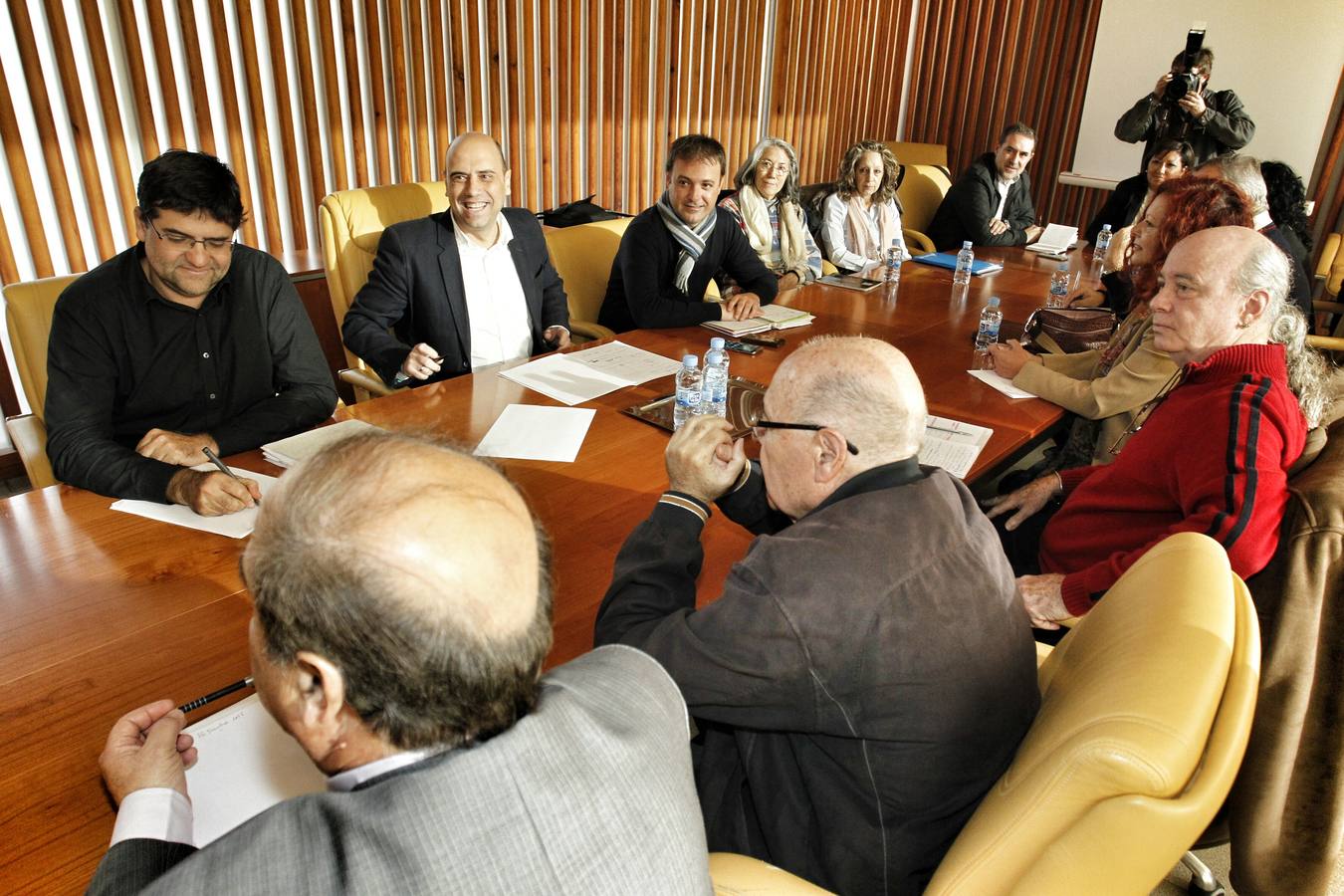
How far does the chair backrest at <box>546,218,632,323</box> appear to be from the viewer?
3373 millimetres

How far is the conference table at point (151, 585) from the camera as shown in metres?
0.98

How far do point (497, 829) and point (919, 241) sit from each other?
511 cm

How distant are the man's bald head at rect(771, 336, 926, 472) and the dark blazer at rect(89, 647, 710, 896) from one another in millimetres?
623

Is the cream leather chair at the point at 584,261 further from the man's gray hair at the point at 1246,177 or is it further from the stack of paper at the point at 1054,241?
the stack of paper at the point at 1054,241

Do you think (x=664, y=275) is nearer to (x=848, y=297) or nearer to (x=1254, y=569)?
(x=848, y=297)

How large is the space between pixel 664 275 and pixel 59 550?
7.22 ft

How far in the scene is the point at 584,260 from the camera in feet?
11.3

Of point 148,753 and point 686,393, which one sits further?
point 686,393

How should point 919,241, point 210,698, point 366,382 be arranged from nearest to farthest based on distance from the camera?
point 210,698, point 366,382, point 919,241

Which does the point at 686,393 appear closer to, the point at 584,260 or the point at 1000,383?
the point at 1000,383

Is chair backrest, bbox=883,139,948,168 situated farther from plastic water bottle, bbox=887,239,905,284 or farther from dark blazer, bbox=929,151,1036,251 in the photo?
plastic water bottle, bbox=887,239,905,284

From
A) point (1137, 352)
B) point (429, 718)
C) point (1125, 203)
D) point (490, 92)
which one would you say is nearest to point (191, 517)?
point (429, 718)

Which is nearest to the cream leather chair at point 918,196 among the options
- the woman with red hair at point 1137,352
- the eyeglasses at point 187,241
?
the woman with red hair at point 1137,352

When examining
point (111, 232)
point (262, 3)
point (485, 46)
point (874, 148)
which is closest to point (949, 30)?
point (874, 148)
